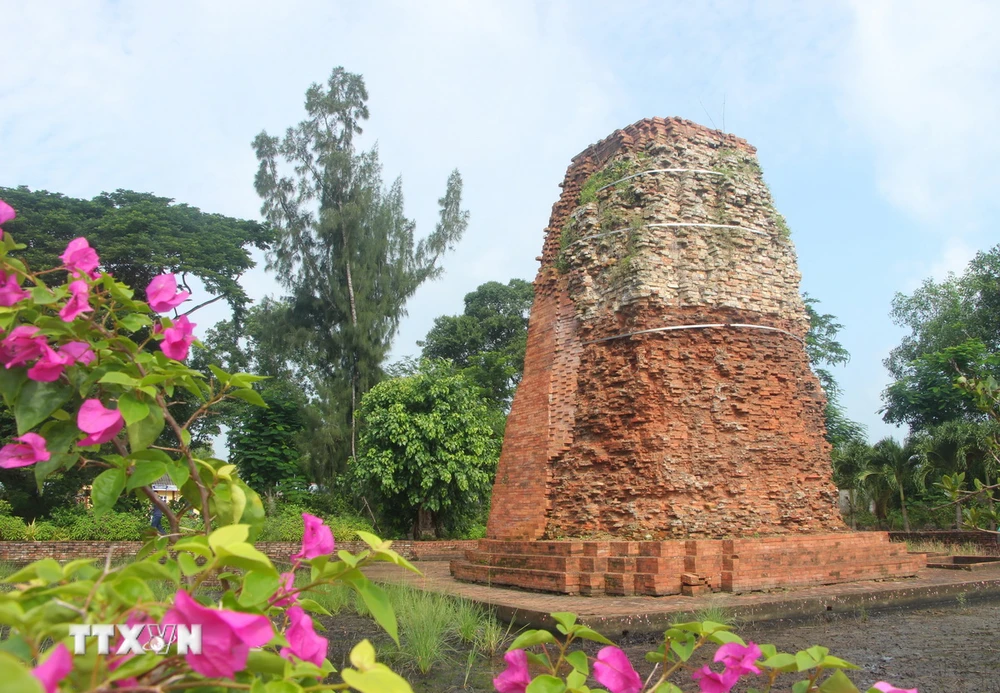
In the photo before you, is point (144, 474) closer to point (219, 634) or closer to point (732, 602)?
point (219, 634)

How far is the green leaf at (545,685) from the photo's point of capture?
132 cm

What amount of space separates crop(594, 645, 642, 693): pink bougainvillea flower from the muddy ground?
10.7ft

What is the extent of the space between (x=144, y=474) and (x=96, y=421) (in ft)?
0.41

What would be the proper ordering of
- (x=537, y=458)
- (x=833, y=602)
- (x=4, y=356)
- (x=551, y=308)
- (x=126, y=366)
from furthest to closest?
(x=551, y=308) → (x=537, y=458) → (x=833, y=602) → (x=126, y=366) → (x=4, y=356)

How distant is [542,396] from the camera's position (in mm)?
9586

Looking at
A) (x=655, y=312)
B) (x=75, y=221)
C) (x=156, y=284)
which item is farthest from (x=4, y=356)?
(x=75, y=221)

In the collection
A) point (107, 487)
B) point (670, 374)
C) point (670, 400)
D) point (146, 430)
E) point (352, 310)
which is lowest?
point (107, 487)

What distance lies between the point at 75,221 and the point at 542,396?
15898mm

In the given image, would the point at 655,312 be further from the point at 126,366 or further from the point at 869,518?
the point at 869,518

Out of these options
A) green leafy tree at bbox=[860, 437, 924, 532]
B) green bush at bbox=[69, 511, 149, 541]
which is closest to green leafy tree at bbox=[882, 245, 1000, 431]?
green leafy tree at bbox=[860, 437, 924, 532]

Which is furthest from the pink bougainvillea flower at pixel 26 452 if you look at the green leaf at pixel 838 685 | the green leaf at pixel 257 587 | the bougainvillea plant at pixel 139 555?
the green leaf at pixel 838 685

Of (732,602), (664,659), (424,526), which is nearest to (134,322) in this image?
(664,659)

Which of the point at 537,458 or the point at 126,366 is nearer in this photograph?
the point at 126,366

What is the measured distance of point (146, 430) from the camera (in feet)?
4.32
